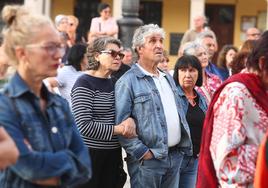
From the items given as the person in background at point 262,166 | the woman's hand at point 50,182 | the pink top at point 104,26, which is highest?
the pink top at point 104,26

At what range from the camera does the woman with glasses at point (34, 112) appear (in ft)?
11.6

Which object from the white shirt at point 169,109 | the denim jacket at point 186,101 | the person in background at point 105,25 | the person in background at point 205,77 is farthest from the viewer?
the person in background at point 105,25

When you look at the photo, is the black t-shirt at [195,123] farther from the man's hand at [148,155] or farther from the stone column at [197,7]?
the stone column at [197,7]

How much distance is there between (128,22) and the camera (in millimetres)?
13922

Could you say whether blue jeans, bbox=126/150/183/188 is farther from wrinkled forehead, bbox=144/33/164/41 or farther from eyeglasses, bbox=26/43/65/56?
eyeglasses, bbox=26/43/65/56

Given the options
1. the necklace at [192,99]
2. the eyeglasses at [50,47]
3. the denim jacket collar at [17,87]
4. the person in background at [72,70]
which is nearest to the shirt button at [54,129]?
the denim jacket collar at [17,87]

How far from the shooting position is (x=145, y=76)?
6.18 m

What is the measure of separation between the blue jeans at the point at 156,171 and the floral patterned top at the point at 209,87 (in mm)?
1271

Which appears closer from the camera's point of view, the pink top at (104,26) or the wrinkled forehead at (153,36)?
the wrinkled forehead at (153,36)

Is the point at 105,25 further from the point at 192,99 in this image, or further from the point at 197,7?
the point at 197,7

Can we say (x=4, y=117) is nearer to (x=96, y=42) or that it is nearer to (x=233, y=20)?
(x=96, y=42)

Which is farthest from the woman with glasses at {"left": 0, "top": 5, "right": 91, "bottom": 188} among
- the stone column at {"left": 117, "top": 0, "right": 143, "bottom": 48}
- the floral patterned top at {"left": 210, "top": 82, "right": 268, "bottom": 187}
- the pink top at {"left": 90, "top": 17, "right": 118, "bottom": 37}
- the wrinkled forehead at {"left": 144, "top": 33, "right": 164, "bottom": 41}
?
the pink top at {"left": 90, "top": 17, "right": 118, "bottom": 37}

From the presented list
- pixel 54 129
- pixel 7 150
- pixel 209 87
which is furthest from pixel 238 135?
pixel 209 87

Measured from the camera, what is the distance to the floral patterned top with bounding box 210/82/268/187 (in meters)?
4.16
